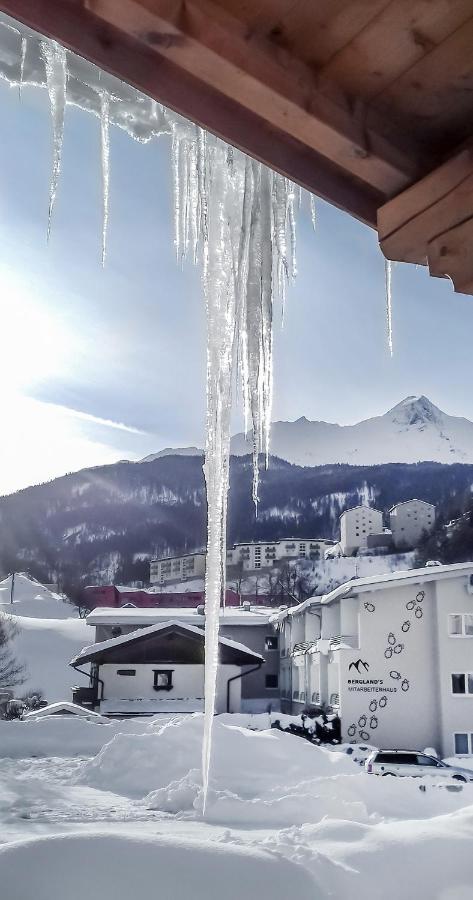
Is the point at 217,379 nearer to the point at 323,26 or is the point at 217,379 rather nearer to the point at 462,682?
the point at 323,26

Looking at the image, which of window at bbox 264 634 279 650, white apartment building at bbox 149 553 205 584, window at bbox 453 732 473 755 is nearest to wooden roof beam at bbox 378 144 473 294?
window at bbox 453 732 473 755

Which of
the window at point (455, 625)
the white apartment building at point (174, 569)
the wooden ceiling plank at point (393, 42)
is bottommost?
the window at point (455, 625)

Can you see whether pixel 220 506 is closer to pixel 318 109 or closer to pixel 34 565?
pixel 318 109

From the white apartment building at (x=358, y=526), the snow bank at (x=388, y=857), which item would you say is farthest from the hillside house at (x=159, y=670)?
the white apartment building at (x=358, y=526)

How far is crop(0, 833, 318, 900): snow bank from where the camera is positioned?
359cm

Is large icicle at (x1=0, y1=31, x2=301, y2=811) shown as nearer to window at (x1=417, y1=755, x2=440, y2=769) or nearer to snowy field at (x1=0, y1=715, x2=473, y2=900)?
snowy field at (x1=0, y1=715, x2=473, y2=900)

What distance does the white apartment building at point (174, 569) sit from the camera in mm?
114681

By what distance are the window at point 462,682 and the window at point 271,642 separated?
1213 cm

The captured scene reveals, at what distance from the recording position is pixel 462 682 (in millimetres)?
18844

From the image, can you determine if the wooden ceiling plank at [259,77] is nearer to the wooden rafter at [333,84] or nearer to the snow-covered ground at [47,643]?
the wooden rafter at [333,84]

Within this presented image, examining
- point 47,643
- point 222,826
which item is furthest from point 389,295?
point 47,643

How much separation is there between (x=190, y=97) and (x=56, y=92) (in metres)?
1.79

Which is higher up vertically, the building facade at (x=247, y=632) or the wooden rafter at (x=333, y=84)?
the wooden rafter at (x=333, y=84)

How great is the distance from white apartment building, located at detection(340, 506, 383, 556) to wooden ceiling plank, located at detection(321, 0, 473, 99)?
9889 cm
